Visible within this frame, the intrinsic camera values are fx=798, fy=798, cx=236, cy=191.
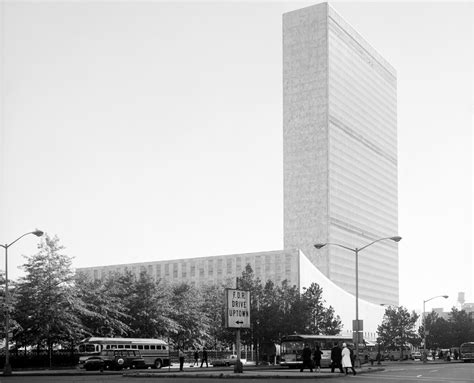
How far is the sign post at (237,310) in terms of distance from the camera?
149 feet

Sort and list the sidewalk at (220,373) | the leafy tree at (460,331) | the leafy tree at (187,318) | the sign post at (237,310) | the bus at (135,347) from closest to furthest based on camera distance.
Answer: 1. the sidewalk at (220,373)
2. the sign post at (237,310)
3. the bus at (135,347)
4. the leafy tree at (187,318)
5. the leafy tree at (460,331)

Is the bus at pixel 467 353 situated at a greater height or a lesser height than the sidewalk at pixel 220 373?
lesser

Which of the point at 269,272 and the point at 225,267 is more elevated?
the point at 225,267

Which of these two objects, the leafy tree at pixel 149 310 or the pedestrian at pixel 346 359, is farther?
the leafy tree at pixel 149 310

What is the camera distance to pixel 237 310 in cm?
4619

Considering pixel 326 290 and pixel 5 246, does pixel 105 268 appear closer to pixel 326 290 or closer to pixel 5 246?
pixel 326 290

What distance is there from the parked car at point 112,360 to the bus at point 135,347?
2.80ft

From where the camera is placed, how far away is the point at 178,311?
9431cm

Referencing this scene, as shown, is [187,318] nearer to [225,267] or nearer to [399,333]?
[399,333]

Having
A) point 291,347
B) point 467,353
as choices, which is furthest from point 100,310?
point 467,353

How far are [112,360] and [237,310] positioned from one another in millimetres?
18895

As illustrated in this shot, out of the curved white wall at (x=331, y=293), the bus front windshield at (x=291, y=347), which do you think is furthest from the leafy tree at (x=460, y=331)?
the bus front windshield at (x=291, y=347)

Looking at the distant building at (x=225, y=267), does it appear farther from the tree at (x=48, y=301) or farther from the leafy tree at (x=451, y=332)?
the tree at (x=48, y=301)

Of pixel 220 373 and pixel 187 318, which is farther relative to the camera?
pixel 187 318
